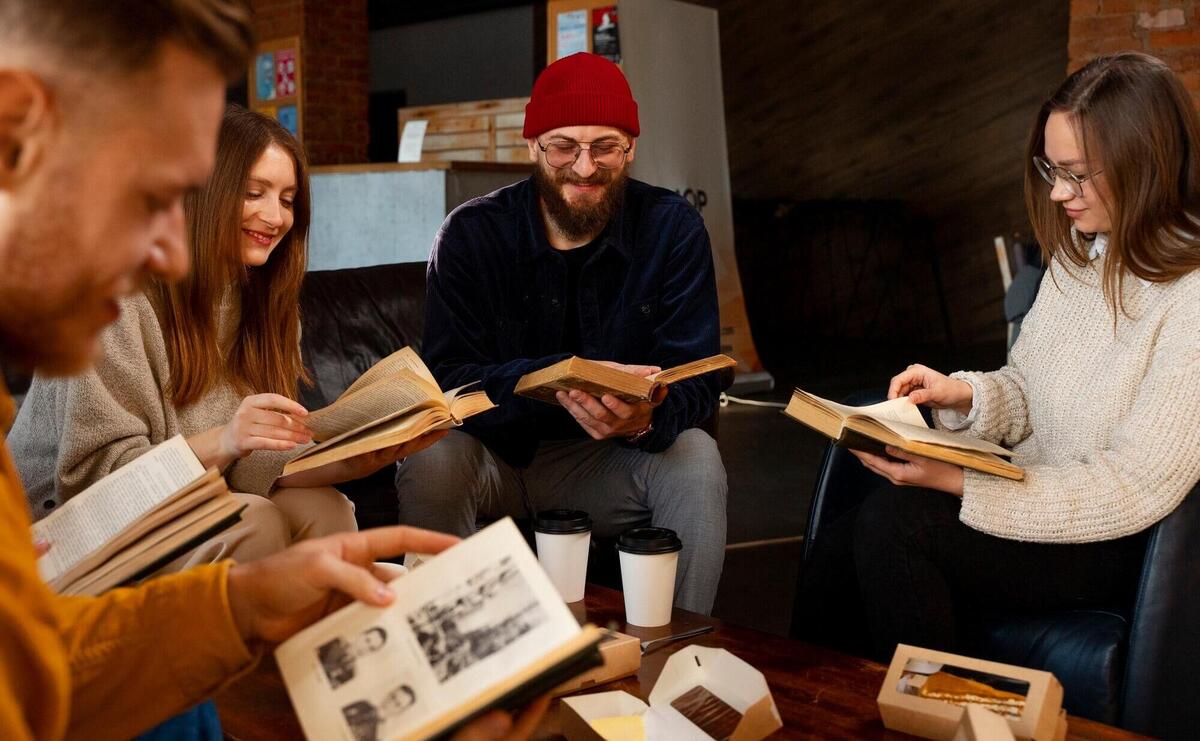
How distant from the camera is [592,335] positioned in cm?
244

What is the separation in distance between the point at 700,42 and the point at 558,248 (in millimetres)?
3620

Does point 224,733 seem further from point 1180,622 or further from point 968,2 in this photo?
point 968,2

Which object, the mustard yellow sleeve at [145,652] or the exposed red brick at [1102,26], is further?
the exposed red brick at [1102,26]

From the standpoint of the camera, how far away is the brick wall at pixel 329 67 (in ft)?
26.2

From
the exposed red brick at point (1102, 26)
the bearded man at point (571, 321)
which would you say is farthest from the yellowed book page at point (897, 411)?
the exposed red brick at point (1102, 26)

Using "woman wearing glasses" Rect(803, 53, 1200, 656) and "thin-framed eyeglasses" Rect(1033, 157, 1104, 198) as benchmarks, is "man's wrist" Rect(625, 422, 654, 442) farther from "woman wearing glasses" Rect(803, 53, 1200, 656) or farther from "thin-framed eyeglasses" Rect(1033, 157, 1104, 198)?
"thin-framed eyeglasses" Rect(1033, 157, 1104, 198)

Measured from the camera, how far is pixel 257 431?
1.71m

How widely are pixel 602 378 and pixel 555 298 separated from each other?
1.97 ft

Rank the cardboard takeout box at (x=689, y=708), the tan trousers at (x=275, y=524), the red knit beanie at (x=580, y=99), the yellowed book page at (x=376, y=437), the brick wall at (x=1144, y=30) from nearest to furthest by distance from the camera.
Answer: the cardboard takeout box at (x=689, y=708) < the yellowed book page at (x=376, y=437) < the tan trousers at (x=275, y=524) < the red knit beanie at (x=580, y=99) < the brick wall at (x=1144, y=30)

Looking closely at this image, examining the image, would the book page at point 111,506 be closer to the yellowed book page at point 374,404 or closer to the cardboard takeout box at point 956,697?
the yellowed book page at point 374,404

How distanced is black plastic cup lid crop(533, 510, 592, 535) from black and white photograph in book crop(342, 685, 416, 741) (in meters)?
0.80

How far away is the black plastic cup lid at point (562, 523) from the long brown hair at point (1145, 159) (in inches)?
37.0

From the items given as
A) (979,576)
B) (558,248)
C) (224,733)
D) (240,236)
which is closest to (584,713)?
(224,733)

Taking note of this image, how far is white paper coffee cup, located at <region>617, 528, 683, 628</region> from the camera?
1.65 meters
